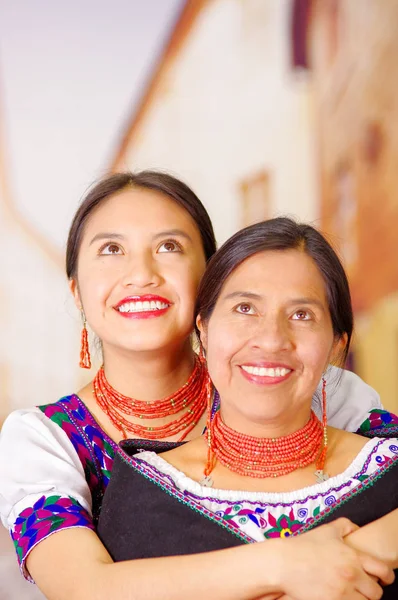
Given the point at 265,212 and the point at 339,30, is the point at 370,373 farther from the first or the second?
the point at 339,30

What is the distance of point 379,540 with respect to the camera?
159 centimetres

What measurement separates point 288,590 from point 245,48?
170 inches

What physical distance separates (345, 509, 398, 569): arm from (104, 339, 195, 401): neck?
0.72 m

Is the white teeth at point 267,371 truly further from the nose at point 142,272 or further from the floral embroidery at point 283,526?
the nose at point 142,272

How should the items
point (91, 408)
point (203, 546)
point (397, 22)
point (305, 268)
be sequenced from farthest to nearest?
point (397, 22) → point (91, 408) → point (305, 268) → point (203, 546)

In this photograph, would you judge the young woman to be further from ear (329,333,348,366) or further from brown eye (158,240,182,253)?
ear (329,333,348,366)

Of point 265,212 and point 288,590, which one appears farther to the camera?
point 265,212

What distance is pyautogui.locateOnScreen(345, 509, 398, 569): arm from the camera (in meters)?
1.58

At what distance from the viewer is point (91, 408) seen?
2145 mm

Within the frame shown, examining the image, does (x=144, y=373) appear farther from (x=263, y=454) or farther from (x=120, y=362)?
(x=263, y=454)

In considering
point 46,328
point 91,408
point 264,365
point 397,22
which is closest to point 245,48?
point 397,22

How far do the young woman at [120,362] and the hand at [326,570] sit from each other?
1.50ft

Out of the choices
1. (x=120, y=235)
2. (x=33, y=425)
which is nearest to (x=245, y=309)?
(x=120, y=235)

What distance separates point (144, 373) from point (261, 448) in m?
0.51
